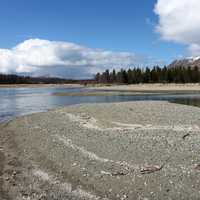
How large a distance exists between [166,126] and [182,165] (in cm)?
746

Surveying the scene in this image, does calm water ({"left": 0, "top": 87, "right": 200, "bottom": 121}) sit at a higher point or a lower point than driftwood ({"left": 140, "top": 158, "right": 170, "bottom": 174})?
lower

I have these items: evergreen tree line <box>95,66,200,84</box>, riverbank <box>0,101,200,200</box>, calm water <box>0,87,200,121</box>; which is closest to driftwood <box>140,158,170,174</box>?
riverbank <box>0,101,200,200</box>

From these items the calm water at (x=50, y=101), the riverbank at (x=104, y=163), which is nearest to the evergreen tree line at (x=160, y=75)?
the calm water at (x=50, y=101)

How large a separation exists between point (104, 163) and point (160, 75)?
129 metres

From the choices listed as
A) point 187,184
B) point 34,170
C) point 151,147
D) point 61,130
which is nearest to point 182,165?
point 187,184

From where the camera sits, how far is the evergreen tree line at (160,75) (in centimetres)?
12962

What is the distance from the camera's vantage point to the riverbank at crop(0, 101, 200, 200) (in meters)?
8.05

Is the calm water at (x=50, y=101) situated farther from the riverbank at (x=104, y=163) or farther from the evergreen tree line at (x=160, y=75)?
the evergreen tree line at (x=160, y=75)

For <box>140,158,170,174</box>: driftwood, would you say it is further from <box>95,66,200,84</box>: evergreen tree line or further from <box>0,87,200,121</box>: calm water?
<box>95,66,200,84</box>: evergreen tree line

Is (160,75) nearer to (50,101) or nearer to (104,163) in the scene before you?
(50,101)

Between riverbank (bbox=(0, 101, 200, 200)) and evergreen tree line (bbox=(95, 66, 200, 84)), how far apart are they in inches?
4619

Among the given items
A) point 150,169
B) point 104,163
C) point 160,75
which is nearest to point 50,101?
point 104,163

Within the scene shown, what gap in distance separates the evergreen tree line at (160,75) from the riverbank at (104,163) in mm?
117311

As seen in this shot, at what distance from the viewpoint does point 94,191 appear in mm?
8094
